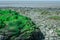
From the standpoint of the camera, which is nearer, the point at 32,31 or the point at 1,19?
the point at 32,31

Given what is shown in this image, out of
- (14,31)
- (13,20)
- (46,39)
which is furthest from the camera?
(46,39)

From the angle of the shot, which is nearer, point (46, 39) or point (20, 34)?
point (20, 34)

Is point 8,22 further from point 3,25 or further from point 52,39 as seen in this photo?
point 52,39

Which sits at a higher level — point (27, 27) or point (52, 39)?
point (27, 27)

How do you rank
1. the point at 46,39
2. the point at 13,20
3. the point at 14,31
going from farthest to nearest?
1. the point at 46,39
2. the point at 13,20
3. the point at 14,31

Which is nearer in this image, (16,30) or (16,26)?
(16,30)

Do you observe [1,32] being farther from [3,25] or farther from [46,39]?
[46,39]

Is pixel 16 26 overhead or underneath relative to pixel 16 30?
overhead

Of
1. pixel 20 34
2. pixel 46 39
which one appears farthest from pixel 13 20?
pixel 46 39

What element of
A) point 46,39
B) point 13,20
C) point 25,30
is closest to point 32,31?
point 25,30
